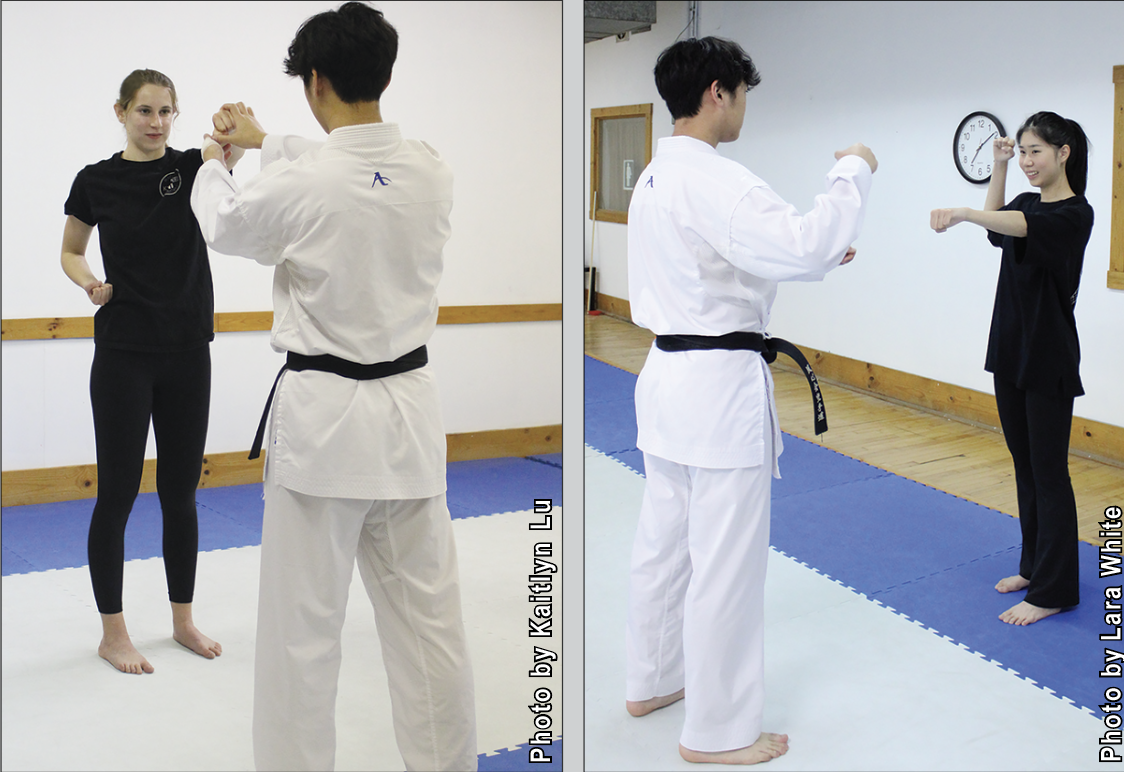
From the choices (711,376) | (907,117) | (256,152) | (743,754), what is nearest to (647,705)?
(743,754)

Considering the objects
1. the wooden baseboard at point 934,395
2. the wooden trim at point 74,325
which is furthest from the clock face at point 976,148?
the wooden trim at point 74,325

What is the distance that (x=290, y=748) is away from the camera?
1.32 m

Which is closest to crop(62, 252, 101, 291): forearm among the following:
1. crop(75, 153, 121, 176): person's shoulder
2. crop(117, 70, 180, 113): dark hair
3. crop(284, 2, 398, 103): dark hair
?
crop(75, 153, 121, 176): person's shoulder

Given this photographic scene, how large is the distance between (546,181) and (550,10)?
2.18 feet

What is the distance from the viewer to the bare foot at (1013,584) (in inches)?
86.7

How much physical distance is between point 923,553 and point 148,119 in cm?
203

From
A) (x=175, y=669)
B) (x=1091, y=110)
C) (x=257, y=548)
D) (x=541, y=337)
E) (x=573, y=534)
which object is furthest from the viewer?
(x=541, y=337)

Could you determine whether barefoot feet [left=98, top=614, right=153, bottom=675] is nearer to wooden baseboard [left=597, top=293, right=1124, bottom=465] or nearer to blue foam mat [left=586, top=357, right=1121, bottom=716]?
blue foam mat [left=586, top=357, right=1121, bottom=716]

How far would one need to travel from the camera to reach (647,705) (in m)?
1.71

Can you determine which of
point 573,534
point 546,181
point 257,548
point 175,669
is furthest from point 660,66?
point 546,181

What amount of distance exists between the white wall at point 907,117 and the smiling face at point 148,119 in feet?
6.49

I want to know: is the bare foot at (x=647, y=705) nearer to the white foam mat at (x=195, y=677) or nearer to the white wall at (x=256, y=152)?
the white foam mat at (x=195, y=677)

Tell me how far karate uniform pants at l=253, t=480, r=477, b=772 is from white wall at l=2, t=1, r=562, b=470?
1571mm

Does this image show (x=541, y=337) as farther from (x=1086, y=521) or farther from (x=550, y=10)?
(x=1086, y=521)
